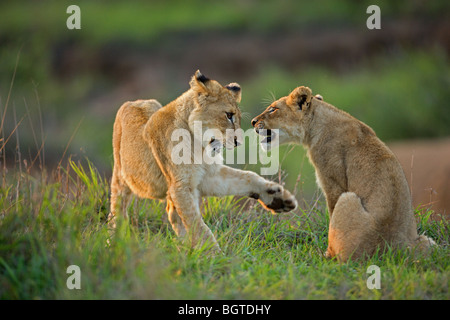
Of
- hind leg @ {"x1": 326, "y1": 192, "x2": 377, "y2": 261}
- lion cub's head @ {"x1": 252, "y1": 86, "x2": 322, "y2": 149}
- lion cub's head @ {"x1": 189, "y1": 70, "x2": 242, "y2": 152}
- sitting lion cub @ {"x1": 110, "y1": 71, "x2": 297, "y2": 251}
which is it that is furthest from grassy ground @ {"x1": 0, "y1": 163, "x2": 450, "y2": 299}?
lion cub's head @ {"x1": 252, "y1": 86, "x2": 322, "y2": 149}

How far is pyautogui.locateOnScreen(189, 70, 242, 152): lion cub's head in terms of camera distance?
5199mm

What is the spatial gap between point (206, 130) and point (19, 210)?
1596 millimetres

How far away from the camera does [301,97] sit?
565 centimetres

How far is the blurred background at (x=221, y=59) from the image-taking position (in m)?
15.1

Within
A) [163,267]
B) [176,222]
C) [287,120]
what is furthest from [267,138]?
[163,267]

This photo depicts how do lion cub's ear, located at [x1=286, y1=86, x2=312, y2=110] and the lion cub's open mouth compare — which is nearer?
lion cub's ear, located at [x1=286, y1=86, x2=312, y2=110]

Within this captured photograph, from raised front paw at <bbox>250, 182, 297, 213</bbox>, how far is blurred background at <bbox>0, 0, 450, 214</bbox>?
760 centimetres

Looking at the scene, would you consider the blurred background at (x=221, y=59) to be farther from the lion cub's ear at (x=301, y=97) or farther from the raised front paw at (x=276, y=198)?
the raised front paw at (x=276, y=198)

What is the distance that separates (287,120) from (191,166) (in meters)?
1.05

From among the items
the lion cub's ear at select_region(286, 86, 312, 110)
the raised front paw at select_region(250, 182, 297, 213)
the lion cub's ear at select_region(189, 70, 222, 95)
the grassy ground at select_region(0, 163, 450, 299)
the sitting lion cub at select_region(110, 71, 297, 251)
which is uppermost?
the lion cub's ear at select_region(189, 70, 222, 95)

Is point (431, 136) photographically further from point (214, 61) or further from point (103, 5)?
point (103, 5)

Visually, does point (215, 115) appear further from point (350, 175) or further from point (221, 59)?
point (221, 59)

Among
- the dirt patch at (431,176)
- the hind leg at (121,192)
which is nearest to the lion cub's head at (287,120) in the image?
the hind leg at (121,192)

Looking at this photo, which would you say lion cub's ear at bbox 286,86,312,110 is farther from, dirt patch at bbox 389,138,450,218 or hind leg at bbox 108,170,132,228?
dirt patch at bbox 389,138,450,218
